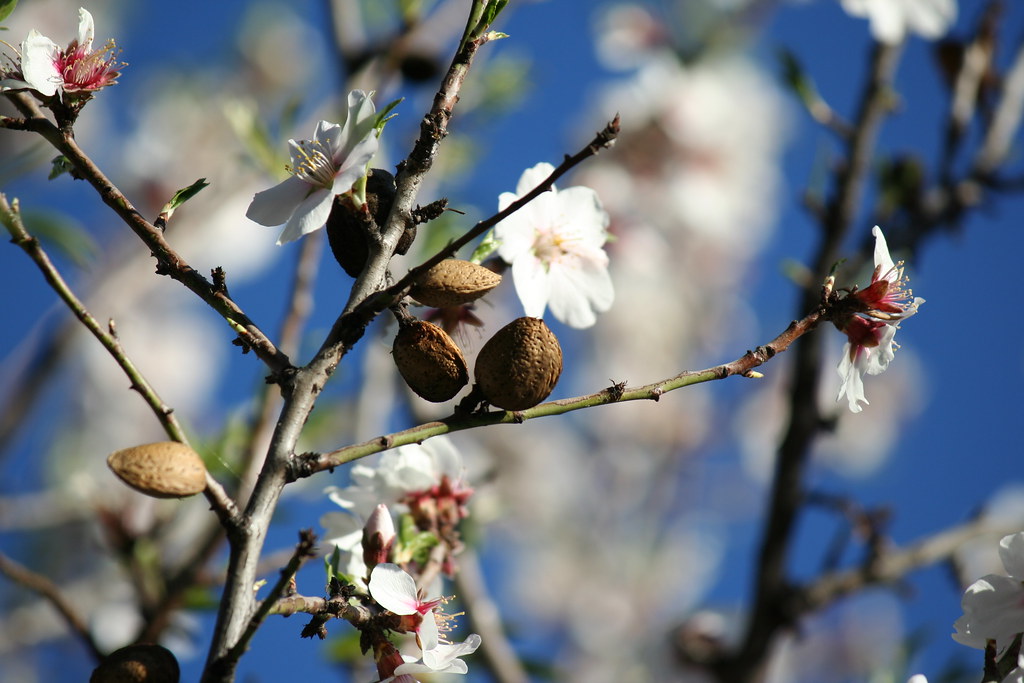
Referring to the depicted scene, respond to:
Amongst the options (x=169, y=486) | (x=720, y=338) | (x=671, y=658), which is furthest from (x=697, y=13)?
(x=169, y=486)

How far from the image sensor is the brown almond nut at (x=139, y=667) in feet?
2.51

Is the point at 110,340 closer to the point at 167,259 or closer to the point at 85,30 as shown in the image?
the point at 167,259

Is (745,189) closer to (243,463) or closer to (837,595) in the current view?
(837,595)

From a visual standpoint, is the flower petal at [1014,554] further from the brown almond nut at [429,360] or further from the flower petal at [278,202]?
the flower petal at [278,202]

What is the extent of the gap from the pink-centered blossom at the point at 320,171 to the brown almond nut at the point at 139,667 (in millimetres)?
384

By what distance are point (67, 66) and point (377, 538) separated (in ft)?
1.84

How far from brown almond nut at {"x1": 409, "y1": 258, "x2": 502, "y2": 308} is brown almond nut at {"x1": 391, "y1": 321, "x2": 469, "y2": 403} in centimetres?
3

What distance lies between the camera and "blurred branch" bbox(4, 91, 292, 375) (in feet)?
2.58

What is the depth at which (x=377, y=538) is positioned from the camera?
926mm

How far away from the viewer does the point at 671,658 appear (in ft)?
9.95

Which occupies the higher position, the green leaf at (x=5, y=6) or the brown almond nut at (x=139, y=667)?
the green leaf at (x=5, y=6)

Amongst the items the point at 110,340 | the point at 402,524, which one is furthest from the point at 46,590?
the point at 110,340

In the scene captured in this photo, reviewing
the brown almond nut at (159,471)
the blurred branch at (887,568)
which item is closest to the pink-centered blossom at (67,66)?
the brown almond nut at (159,471)

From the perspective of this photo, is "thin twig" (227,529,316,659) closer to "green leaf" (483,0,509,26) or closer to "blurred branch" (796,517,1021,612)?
"green leaf" (483,0,509,26)
